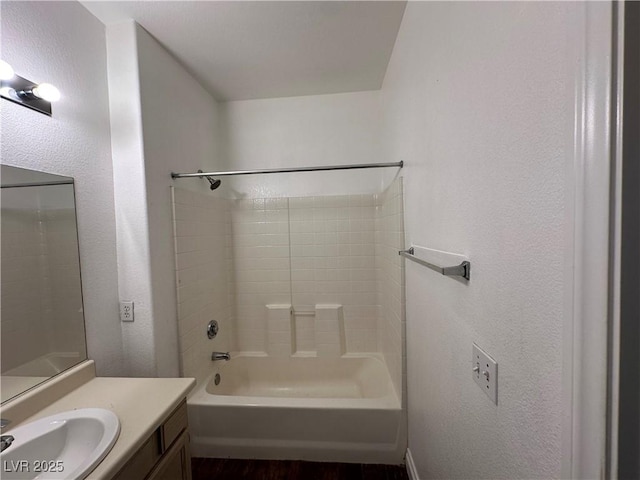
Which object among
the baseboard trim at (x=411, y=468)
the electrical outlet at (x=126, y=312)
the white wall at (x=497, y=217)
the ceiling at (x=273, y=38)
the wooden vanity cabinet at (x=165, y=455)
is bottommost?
the baseboard trim at (x=411, y=468)

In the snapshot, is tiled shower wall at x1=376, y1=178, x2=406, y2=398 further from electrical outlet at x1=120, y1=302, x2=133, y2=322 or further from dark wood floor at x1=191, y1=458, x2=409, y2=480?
electrical outlet at x1=120, y1=302, x2=133, y2=322

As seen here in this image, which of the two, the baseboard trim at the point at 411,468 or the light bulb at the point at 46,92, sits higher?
the light bulb at the point at 46,92

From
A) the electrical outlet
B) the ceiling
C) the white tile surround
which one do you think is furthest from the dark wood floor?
the ceiling

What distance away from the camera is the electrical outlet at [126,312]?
1521mm

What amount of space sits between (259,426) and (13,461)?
45.7 inches

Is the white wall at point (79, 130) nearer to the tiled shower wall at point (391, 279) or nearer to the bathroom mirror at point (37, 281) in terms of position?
the bathroom mirror at point (37, 281)

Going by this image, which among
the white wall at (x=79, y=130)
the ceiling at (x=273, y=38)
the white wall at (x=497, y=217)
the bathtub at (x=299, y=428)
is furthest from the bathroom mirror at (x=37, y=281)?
the white wall at (x=497, y=217)

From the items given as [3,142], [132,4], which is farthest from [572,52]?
[132,4]

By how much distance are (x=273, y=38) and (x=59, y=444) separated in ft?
7.04

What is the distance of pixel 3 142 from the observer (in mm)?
1021

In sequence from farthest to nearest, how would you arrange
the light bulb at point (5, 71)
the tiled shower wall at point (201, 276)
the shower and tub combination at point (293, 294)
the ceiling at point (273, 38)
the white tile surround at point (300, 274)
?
the white tile surround at point (300, 274)
the shower and tub combination at point (293, 294)
the tiled shower wall at point (201, 276)
the ceiling at point (273, 38)
the light bulb at point (5, 71)

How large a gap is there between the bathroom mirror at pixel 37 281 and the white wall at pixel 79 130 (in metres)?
0.06

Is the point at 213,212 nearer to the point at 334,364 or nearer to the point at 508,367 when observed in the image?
the point at 334,364

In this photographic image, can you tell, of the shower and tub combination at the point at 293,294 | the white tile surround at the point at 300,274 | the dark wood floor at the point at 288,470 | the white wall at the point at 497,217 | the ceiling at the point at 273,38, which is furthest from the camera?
the white tile surround at the point at 300,274
